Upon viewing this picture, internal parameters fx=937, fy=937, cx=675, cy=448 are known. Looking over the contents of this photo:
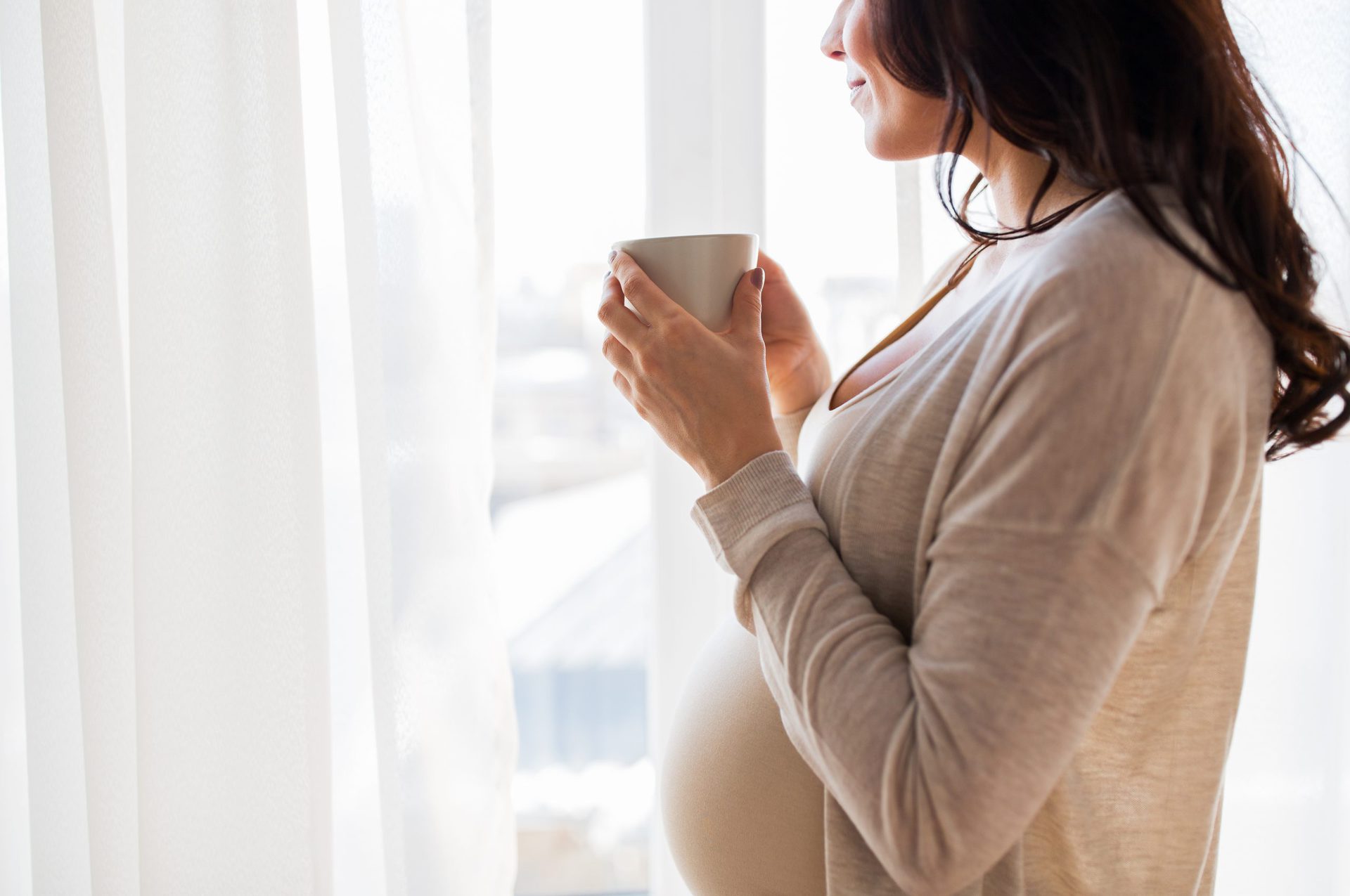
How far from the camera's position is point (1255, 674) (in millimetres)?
1061

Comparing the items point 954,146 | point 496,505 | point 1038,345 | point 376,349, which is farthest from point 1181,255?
point 496,505

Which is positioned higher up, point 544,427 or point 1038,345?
point 1038,345

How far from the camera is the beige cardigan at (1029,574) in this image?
48 centimetres

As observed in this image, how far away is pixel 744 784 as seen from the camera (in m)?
0.70

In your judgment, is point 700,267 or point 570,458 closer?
point 700,267

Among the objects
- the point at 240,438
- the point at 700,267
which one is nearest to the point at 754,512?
the point at 700,267

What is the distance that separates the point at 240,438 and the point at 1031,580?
74 centimetres

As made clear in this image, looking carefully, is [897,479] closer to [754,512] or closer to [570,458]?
[754,512]

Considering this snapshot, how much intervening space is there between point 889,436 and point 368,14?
0.66 metres

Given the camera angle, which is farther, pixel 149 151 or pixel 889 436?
pixel 149 151

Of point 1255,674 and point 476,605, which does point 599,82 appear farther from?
point 1255,674

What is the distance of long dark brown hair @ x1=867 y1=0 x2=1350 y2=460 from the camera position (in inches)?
21.0

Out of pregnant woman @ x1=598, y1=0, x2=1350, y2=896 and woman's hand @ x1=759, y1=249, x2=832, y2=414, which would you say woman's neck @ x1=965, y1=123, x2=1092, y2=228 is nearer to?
pregnant woman @ x1=598, y1=0, x2=1350, y2=896

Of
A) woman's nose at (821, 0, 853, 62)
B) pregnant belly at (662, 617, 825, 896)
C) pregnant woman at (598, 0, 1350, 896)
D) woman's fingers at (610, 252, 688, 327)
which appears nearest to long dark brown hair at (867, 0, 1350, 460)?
pregnant woman at (598, 0, 1350, 896)
